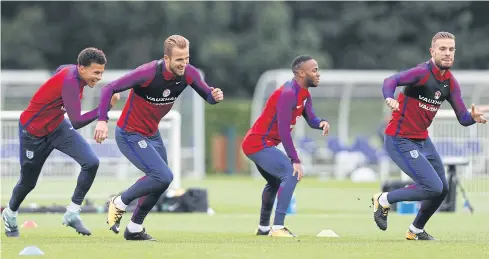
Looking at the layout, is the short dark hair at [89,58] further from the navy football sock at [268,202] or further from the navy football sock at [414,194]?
the navy football sock at [414,194]

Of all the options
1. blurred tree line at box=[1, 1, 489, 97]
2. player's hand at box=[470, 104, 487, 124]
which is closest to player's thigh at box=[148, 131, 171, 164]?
player's hand at box=[470, 104, 487, 124]

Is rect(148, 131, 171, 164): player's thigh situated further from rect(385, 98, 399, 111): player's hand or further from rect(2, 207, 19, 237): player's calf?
rect(385, 98, 399, 111): player's hand

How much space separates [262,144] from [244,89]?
36.4 meters

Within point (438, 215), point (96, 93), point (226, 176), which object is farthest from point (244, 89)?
point (438, 215)

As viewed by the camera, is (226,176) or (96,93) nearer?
(96,93)

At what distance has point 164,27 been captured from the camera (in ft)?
160

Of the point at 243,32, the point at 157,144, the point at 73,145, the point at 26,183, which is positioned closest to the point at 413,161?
the point at 157,144

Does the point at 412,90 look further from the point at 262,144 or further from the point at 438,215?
the point at 438,215

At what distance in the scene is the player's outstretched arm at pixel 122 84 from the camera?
42.9 ft

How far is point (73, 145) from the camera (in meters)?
14.4

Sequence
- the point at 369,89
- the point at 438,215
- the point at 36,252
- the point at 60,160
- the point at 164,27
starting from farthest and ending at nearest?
the point at 164,27 < the point at 369,89 < the point at 60,160 < the point at 438,215 < the point at 36,252

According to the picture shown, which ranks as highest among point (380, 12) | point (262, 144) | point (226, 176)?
point (380, 12)

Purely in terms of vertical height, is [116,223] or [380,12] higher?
[380,12]

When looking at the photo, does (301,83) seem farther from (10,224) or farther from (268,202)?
(10,224)
